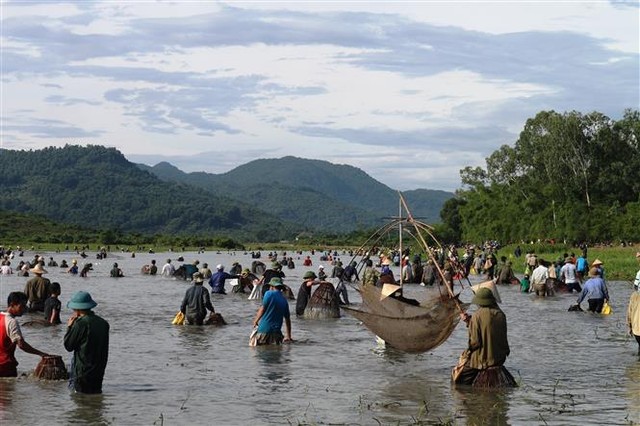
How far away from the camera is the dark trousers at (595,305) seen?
1040 inches

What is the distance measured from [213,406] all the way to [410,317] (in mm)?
4464

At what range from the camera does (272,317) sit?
18.9 m

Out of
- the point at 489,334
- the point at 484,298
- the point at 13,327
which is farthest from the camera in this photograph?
the point at 484,298

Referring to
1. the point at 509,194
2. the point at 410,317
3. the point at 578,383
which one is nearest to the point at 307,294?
the point at 410,317

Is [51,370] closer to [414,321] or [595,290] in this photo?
[414,321]

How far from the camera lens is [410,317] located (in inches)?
645

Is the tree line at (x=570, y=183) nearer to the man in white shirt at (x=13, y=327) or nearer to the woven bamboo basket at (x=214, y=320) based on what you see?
the woven bamboo basket at (x=214, y=320)

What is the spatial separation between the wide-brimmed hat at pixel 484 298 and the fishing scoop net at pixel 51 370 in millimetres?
6662

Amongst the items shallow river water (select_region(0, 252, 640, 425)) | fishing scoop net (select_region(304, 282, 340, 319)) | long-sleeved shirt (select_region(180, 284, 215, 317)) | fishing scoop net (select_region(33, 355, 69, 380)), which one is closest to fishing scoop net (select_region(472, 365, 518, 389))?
shallow river water (select_region(0, 252, 640, 425))

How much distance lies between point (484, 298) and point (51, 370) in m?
6.94

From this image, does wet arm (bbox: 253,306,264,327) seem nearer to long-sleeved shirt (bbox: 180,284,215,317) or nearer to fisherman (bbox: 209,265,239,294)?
long-sleeved shirt (bbox: 180,284,215,317)

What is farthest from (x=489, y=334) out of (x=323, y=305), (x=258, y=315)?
(x=323, y=305)

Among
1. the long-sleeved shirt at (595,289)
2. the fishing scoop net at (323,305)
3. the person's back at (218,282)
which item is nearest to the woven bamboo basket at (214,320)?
the fishing scoop net at (323,305)

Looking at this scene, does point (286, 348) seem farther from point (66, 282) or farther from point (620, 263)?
point (620, 263)
